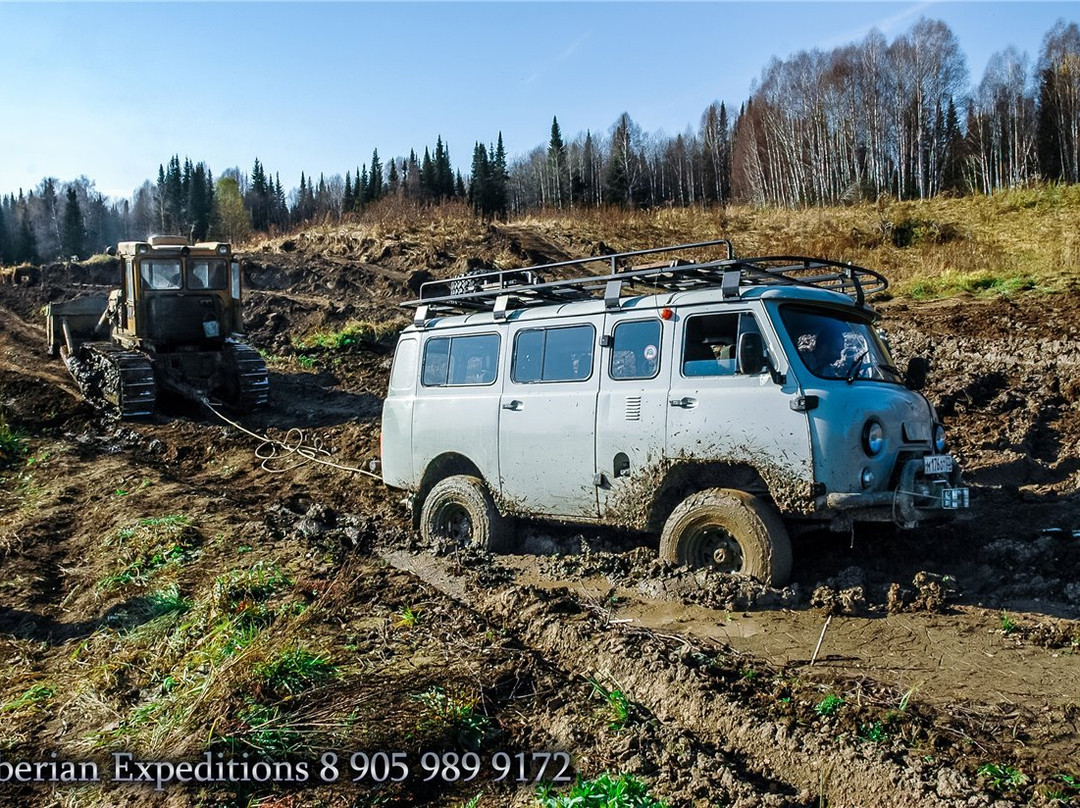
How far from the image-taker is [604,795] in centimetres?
399

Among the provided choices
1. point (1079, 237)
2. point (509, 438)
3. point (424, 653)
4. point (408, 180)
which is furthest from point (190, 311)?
point (408, 180)

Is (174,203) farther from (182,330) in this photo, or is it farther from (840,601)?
(840,601)

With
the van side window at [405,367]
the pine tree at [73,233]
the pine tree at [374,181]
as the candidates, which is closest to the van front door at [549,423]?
the van side window at [405,367]

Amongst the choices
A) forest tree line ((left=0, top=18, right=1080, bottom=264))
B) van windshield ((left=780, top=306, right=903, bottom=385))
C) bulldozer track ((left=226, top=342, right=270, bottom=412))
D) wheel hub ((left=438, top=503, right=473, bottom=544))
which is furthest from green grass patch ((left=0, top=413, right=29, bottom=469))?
forest tree line ((left=0, top=18, right=1080, bottom=264))

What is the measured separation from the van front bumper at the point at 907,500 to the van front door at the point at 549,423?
2111 millimetres

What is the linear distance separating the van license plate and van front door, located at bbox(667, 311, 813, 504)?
89 cm

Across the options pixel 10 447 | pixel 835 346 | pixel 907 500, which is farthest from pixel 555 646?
pixel 10 447

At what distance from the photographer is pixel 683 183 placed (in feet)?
220

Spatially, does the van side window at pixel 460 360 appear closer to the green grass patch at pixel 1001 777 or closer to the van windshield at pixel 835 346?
the van windshield at pixel 835 346

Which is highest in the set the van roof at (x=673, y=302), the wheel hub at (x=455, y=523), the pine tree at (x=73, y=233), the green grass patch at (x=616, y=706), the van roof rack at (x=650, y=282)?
the pine tree at (x=73, y=233)

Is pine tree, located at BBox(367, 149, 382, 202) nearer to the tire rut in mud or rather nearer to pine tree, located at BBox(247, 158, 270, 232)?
pine tree, located at BBox(247, 158, 270, 232)

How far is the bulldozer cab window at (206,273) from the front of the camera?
58.6 ft

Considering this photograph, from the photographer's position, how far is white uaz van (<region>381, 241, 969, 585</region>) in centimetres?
640

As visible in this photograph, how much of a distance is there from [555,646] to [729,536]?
65.8 inches
